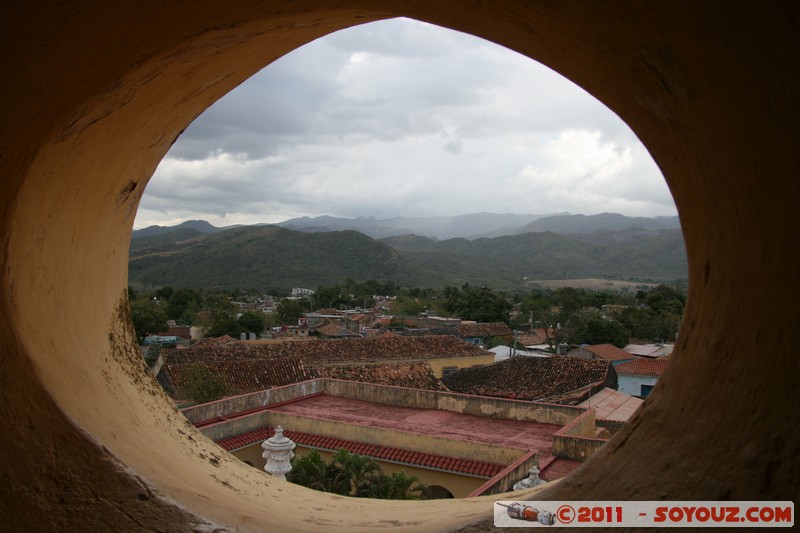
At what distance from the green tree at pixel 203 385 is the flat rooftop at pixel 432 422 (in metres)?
2.93

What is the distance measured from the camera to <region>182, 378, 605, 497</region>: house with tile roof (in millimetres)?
10398

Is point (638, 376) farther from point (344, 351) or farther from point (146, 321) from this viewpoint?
point (146, 321)

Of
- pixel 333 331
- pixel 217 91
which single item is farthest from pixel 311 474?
pixel 333 331

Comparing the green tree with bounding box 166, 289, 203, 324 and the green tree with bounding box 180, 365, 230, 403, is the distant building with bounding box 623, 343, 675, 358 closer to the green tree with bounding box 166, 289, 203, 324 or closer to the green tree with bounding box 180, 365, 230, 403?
the green tree with bounding box 180, 365, 230, 403

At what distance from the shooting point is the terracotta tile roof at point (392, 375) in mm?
17875

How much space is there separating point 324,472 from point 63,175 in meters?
7.02

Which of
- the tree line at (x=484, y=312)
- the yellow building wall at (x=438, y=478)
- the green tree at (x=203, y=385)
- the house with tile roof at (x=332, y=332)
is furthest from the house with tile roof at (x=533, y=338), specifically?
the yellow building wall at (x=438, y=478)

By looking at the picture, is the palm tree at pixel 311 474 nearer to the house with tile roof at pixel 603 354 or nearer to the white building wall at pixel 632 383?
the white building wall at pixel 632 383

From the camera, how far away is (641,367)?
92.1 feet

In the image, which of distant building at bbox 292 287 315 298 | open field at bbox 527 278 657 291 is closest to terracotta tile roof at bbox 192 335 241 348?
distant building at bbox 292 287 315 298

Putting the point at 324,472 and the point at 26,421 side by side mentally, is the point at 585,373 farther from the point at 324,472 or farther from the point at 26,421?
the point at 26,421

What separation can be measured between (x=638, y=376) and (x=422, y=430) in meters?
18.8

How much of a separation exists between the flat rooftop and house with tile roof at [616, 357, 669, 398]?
16582 millimetres

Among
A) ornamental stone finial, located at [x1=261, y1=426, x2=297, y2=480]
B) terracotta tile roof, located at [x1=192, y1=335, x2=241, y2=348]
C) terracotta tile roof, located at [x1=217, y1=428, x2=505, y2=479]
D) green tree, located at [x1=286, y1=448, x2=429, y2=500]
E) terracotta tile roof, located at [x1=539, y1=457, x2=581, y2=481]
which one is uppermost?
ornamental stone finial, located at [x1=261, y1=426, x2=297, y2=480]
